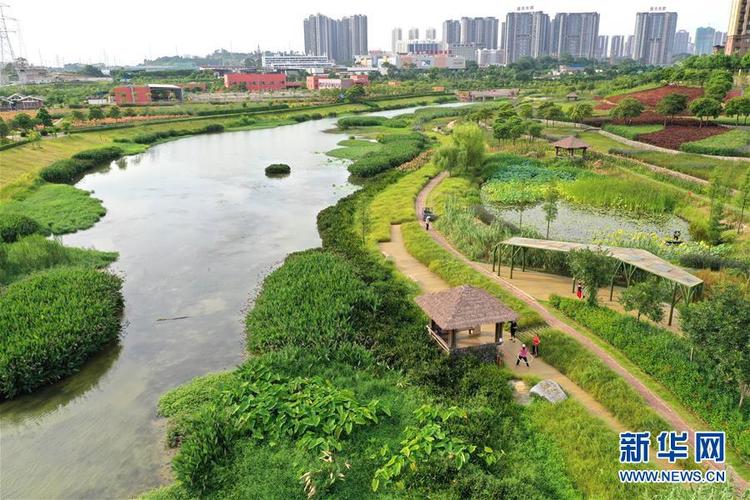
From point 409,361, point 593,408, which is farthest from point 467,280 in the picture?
point 593,408

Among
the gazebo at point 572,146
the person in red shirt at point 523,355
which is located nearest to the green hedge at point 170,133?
the gazebo at point 572,146

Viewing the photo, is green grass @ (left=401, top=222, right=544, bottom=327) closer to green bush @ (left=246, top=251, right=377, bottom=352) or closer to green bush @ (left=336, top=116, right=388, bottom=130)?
green bush @ (left=246, top=251, right=377, bottom=352)

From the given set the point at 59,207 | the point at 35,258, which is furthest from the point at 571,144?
the point at 59,207

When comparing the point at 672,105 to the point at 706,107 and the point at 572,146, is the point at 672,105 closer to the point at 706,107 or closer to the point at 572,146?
the point at 706,107

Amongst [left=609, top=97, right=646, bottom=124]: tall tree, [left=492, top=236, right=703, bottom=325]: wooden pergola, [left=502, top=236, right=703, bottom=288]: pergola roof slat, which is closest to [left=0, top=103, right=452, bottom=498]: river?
[left=492, top=236, right=703, bottom=325]: wooden pergola

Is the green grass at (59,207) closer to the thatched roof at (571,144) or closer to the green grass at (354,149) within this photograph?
the green grass at (354,149)

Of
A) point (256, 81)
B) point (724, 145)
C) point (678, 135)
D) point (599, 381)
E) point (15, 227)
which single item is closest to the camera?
point (599, 381)

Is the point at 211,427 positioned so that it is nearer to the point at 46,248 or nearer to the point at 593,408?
the point at 593,408
